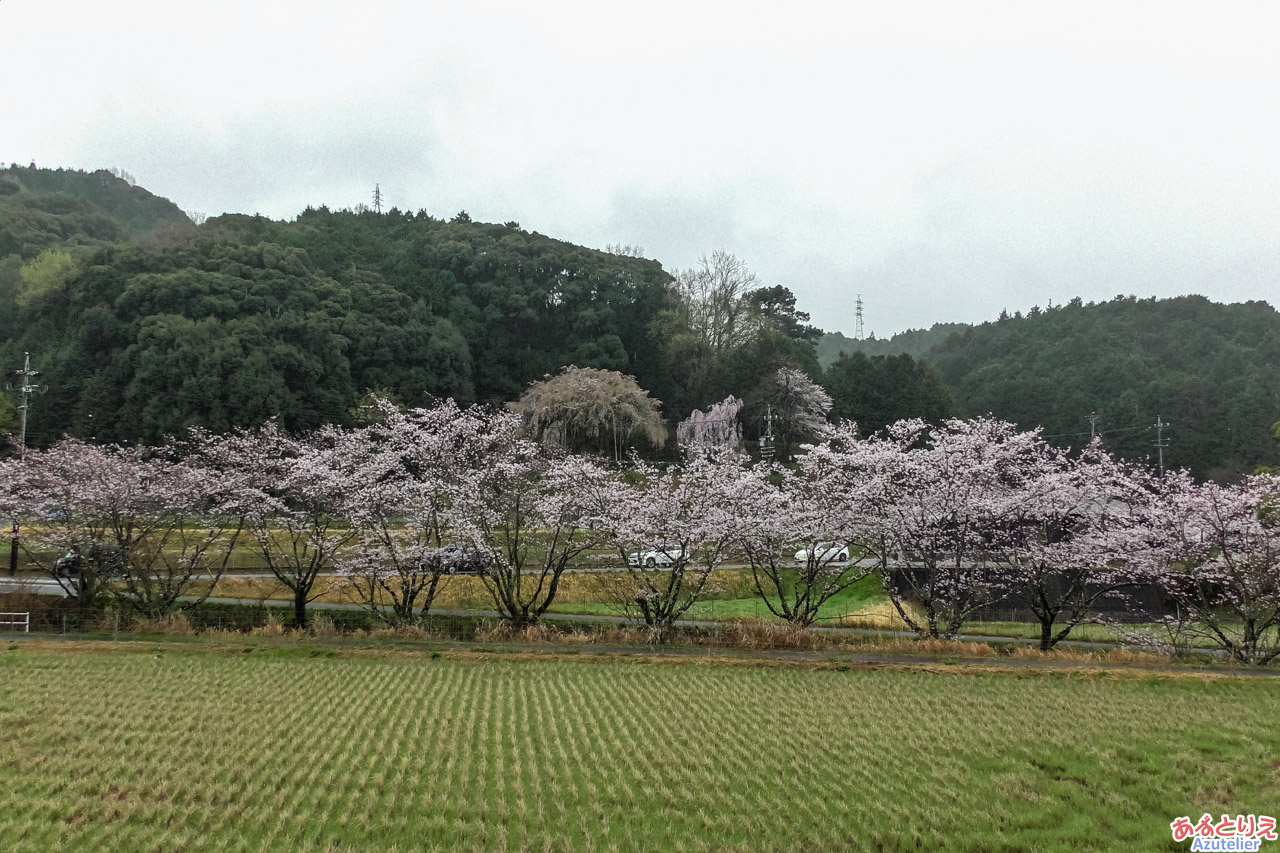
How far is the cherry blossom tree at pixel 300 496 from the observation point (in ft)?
60.1

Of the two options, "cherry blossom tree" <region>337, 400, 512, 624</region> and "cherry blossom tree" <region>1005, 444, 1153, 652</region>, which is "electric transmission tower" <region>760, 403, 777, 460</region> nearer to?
"cherry blossom tree" <region>1005, 444, 1153, 652</region>

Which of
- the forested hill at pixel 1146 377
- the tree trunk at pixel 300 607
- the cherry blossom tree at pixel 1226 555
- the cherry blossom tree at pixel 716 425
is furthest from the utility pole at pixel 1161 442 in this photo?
the tree trunk at pixel 300 607

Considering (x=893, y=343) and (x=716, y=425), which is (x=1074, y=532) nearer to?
(x=716, y=425)

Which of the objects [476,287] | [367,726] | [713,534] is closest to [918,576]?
[713,534]

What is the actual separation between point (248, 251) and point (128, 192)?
45997 millimetres

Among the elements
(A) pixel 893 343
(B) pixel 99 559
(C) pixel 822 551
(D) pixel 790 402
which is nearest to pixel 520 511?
(C) pixel 822 551

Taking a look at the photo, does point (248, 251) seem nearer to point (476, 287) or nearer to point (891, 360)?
point (476, 287)

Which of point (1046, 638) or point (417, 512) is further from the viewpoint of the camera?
point (417, 512)

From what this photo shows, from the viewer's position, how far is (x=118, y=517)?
17.8m

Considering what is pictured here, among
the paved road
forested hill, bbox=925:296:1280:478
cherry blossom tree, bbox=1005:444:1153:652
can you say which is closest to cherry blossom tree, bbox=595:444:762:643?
the paved road
